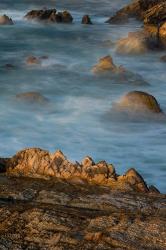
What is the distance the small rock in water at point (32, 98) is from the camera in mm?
17500

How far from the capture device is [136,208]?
7.70 meters

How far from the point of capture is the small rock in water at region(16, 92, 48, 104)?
17.5m

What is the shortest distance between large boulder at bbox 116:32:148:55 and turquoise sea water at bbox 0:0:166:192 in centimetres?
44

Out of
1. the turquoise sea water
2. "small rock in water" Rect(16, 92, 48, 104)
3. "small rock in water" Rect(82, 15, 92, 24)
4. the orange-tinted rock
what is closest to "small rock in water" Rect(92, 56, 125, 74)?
the turquoise sea water

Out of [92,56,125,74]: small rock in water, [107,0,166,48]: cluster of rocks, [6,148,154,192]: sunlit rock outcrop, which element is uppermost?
[107,0,166,48]: cluster of rocks

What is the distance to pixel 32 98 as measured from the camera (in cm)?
1752

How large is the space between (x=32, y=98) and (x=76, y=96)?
7.25ft

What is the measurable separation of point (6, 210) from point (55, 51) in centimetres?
1919

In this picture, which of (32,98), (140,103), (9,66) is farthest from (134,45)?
(140,103)

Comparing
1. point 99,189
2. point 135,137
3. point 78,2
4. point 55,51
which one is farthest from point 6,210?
point 78,2

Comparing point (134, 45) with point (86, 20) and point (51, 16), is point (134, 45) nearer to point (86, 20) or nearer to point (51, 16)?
point (86, 20)

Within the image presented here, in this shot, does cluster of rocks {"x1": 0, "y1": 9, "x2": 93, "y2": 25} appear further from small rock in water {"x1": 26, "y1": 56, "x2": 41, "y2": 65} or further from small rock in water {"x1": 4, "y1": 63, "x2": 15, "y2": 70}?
small rock in water {"x1": 4, "y1": 63, "x2": 15, "y2": 70}

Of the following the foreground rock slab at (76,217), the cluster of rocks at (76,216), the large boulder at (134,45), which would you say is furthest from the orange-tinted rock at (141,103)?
the large boulder at (134,45)

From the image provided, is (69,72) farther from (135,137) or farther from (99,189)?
(99,189)
